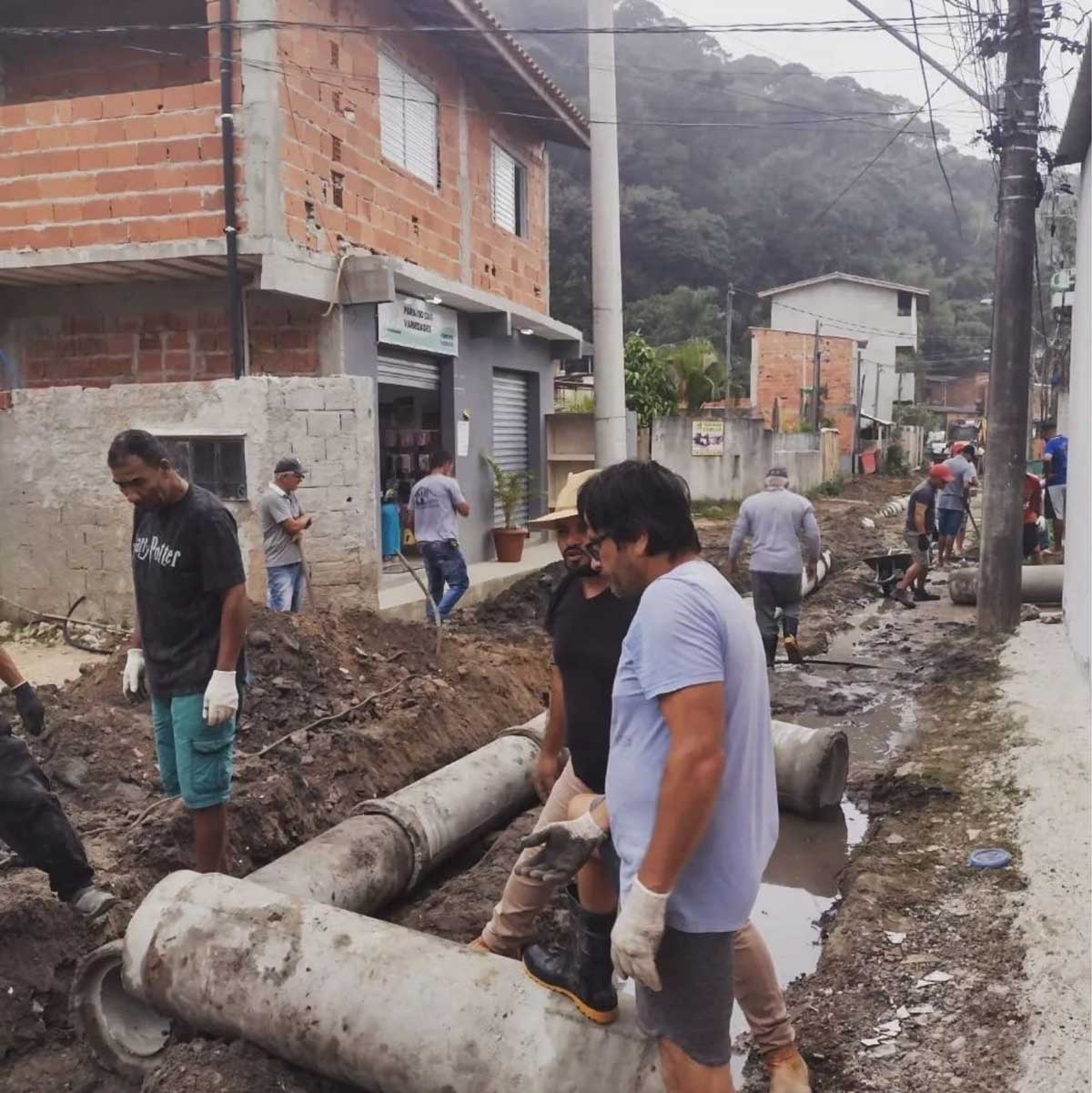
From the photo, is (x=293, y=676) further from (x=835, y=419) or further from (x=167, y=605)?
(x=835, y=419)

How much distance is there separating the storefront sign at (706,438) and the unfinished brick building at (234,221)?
46.8 feet

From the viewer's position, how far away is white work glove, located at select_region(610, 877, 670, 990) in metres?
2.18

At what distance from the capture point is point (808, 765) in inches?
216

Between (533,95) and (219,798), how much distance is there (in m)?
11.6

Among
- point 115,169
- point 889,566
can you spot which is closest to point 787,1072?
point 115,169

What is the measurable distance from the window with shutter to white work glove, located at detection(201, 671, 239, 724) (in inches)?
427

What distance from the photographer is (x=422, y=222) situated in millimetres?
11391

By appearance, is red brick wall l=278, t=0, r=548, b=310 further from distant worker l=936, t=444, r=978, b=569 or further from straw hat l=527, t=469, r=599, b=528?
distant worker l=936, t=444, r=978, b=569

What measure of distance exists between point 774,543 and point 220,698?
17.7 feet

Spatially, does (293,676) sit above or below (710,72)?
below

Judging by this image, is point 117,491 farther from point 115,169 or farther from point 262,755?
point 262,755

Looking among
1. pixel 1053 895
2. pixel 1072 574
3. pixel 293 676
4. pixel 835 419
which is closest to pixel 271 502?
pixel 293 676

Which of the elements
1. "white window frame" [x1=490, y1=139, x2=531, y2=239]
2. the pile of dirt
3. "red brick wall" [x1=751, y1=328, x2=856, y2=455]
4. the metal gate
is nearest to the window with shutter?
"white window frame" [x1=490, y1=139, x2=531, y2=239]

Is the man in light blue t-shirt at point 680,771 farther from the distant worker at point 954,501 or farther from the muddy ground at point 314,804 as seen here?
the distant worker at point 954,501
